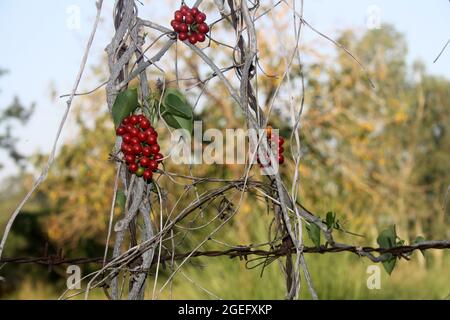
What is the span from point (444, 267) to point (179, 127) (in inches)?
112

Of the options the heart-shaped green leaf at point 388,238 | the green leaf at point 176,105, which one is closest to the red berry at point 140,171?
the green leaf at point 176,105

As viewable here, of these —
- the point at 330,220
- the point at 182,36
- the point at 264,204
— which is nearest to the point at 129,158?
the point at 182,36

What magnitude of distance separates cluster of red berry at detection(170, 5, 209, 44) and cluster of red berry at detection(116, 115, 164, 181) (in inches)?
5.9

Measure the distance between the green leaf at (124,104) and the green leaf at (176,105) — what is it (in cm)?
5

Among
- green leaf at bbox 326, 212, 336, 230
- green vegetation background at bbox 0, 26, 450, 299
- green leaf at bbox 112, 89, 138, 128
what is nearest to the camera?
green leaf at bbox 112, 89, 138, 128

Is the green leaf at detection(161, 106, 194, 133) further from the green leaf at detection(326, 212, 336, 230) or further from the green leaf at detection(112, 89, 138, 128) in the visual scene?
the green leaf at detection(326, 212, 336, 230)

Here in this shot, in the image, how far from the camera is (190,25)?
993mm

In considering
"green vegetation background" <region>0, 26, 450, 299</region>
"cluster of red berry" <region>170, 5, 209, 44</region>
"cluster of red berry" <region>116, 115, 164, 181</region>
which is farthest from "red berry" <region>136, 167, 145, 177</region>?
"green vegetation background" <region>0, 26, 450, 299</region>

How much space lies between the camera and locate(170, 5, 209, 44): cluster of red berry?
3.22 ft

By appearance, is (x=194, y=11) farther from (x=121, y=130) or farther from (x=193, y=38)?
(x=121, y=130)

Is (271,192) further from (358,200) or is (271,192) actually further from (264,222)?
(358,200)

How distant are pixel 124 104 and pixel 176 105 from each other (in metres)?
0.08

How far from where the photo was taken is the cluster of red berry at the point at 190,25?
0.98 m

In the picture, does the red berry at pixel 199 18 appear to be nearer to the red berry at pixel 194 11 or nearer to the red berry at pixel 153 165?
the red berry at pixel 194 11
